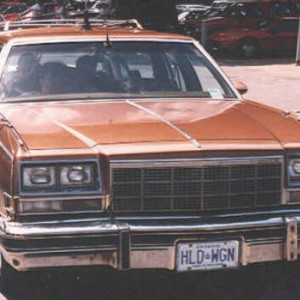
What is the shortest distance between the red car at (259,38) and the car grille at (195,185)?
2017 centimetres

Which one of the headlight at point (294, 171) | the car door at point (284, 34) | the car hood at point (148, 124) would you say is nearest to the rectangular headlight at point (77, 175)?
the car hood at point (148, 124)

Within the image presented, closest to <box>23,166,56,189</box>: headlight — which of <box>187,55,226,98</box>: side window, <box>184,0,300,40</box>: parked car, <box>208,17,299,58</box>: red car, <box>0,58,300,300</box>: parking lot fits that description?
<box>0,58,300,300</box>: parking lot

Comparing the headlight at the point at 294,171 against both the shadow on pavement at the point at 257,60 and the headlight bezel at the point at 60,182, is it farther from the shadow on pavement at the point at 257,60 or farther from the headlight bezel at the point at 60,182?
the shadow on pavement at the point at 257,60

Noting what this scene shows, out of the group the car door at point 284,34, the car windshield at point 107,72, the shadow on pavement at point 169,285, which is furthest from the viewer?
the car door at point 284,34

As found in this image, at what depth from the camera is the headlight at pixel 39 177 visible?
13.6 feet

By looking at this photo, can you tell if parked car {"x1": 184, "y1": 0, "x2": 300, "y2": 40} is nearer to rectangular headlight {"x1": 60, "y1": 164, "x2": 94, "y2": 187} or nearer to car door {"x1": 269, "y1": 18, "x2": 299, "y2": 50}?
car door {"x1": 269, "y1": 18, "x2": 299, "y2": 50}

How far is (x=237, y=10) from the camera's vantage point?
24812mm

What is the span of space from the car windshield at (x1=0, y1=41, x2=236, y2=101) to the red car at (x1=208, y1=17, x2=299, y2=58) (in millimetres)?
18506

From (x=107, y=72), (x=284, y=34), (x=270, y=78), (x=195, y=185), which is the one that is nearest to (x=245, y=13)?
(x=284, y=34)

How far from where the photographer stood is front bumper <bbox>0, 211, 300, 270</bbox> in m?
4.09

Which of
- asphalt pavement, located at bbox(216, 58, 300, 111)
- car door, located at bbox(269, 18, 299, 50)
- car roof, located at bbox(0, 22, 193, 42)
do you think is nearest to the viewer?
car roof, located at bbox(0, 22, 193, 42)

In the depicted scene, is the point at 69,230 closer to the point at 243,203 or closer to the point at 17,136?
the point at 17,136

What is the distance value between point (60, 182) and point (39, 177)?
12 centimetres

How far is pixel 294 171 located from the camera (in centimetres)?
447
